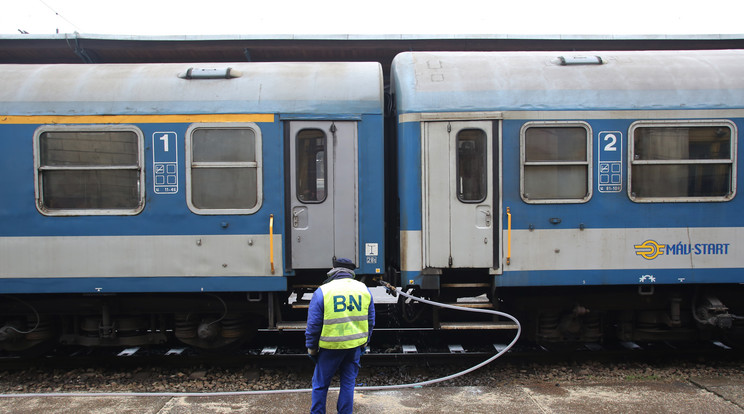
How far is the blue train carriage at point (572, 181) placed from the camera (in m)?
5.26

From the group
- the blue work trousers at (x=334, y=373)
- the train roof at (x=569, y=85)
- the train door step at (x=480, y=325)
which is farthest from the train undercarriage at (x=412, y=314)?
the train roof at (x=569, y=85)

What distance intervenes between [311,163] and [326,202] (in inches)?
19.1

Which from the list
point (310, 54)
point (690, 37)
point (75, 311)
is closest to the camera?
point (75, 311)

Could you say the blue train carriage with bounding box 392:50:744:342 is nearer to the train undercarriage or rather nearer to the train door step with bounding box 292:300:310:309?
the train undercarriage

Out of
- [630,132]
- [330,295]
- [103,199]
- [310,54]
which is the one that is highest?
[310,54]

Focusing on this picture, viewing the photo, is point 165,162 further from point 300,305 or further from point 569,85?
point 569,85

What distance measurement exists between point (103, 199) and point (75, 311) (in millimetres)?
1506

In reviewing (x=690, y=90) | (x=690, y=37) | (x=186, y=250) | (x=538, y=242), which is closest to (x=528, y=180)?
(x=538, y=242)

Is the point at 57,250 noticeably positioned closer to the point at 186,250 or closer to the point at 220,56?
the point at 186,250

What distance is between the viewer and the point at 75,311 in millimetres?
5645

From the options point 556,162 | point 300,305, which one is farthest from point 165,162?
point 556,162

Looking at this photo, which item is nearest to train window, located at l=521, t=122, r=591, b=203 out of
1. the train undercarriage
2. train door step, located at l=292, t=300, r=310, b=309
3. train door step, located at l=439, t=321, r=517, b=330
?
the train undercarriage

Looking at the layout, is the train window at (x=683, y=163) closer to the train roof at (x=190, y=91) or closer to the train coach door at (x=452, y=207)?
the train coach door at (x=452, y=207)

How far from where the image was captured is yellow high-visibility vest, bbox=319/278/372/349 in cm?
379
